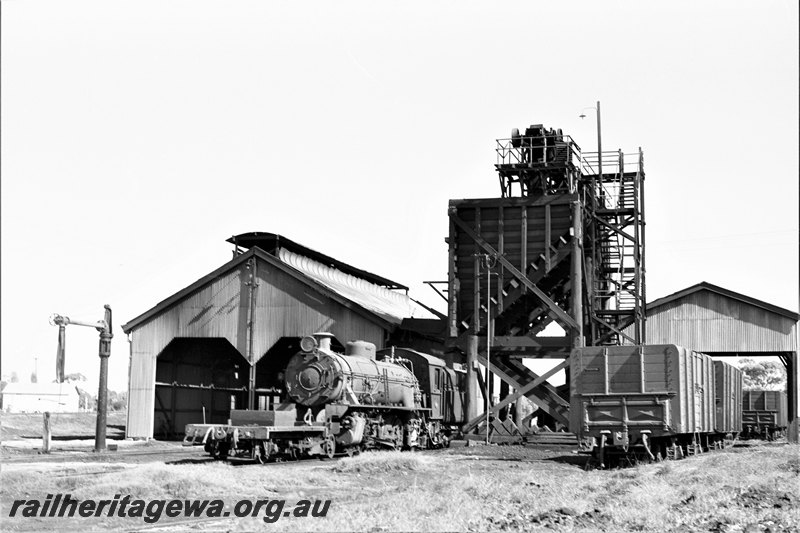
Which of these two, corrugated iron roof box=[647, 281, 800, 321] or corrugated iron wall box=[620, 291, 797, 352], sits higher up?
corrugated iron roof box=[647, 281, 800, 321]

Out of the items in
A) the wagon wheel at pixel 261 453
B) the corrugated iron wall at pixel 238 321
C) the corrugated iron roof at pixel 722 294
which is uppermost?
the corrugated iron roof at pixel 722 294

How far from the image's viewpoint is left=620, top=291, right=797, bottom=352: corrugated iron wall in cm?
4528

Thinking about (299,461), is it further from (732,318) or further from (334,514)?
(732,318)

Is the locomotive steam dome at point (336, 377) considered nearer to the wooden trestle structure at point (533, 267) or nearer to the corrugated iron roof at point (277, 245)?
the wooden trestle structure at point (533, 267)

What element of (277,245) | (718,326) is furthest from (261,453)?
(718,326)

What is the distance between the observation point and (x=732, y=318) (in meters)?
46.1

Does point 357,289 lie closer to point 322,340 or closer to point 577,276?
point 577,276

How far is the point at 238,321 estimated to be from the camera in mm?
42688

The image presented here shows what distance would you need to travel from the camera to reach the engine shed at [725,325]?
45.2m

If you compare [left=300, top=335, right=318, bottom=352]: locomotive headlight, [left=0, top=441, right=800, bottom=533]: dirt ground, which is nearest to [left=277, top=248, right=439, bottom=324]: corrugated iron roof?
[left=300, top=335, right=318, bottom=352]: locomotive headlight

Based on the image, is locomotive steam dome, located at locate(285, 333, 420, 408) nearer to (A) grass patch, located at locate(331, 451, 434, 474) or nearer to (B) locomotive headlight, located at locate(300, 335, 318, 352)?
(B) locomotive headlight, located at locate(300, 335, 318, 352)

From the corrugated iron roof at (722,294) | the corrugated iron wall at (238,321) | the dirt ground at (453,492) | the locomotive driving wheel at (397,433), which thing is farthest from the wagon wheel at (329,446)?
the corrugated iron roof at (722,294)

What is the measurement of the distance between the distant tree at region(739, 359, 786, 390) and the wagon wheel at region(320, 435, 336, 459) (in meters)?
121

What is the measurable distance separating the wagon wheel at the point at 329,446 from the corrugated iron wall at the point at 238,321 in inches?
480
